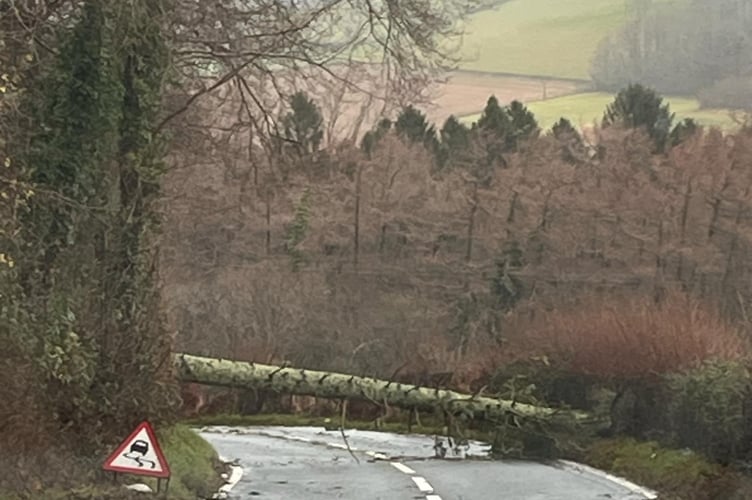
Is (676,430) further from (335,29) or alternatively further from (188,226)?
(188,226)

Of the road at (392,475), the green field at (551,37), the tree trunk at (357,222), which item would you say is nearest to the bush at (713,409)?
the road at (392,475)

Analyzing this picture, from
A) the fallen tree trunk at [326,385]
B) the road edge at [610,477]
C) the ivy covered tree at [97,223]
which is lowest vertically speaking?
the road edge at [610,477]

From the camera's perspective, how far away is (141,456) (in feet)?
34.5

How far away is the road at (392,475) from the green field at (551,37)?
17358mm

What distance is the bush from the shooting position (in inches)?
647

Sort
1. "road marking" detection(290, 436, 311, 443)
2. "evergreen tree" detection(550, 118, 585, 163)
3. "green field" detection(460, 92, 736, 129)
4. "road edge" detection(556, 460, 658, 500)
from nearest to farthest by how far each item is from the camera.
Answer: "road edge" detection(556, 460, 658, 500) → "road marking" detection(290, 436, 311, 443) → "green field" detection(460, 92, 736, 129) → "evergreen tree" detection(550, 118, 585, 163)

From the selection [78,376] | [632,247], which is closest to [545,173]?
[632,247]

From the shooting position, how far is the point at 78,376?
484 inches

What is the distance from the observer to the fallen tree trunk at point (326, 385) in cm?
1619

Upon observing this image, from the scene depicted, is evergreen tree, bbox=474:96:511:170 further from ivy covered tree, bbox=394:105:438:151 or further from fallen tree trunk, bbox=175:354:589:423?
fallen tree trunk, bbox=175:354:589:423

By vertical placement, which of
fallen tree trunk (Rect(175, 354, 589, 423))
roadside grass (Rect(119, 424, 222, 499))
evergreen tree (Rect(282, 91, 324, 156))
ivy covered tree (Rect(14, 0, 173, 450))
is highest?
evergreen tree (Rect(282, 91, 324, 156))

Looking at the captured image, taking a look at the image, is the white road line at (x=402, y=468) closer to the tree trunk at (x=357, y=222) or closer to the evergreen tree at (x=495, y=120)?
the tree trunk at (x=357, y=222)

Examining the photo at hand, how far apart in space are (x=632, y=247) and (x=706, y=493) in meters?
22.5

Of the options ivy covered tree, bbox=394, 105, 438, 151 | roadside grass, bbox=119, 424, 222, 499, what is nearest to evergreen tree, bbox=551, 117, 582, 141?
ivy covered tree, bbox=394, 105, 438, 151
